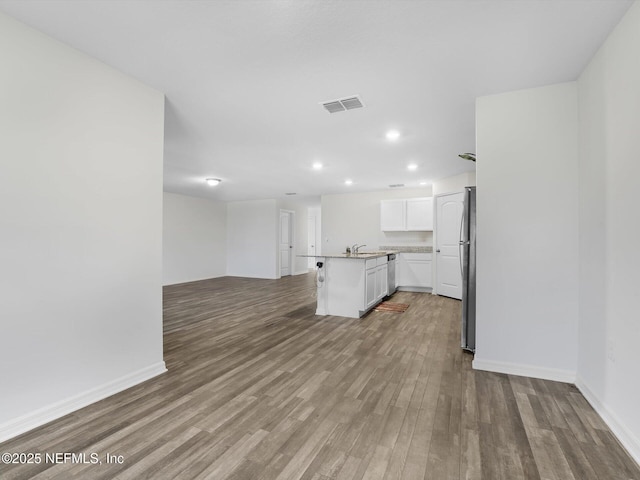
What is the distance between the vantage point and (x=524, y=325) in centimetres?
278

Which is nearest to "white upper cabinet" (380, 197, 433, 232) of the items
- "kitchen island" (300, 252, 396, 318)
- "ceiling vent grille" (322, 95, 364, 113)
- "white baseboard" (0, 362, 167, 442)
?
"kitchen island" (300, 252, 396, 318)

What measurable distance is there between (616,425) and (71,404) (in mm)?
3701

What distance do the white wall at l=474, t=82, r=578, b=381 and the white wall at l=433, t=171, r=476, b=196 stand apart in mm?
3400

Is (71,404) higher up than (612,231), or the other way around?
(612,231)

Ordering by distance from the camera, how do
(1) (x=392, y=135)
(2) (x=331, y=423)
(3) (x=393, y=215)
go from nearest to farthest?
(2) (x=331, y=423) → (1) (x=392, y=135) → (3) (x=393, y=215)

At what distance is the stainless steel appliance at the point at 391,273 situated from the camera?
21.3 feet

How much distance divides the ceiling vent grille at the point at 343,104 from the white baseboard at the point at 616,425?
3.17 m

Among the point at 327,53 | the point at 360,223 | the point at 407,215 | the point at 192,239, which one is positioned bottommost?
the point at 192,239

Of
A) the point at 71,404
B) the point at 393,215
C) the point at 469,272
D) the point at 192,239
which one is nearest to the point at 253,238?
the point at 192,239

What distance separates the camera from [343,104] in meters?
3.10

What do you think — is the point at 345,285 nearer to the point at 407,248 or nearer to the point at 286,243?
the point at 407,248

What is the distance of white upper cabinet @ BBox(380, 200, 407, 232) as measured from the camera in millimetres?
7680

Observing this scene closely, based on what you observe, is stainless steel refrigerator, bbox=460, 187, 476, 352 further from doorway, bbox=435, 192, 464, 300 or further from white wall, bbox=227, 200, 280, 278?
white wall, bbox=227, 200, 280, 278

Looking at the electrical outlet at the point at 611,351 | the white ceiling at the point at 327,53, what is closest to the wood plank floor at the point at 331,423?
the electrical outlet at the point at 611,351
